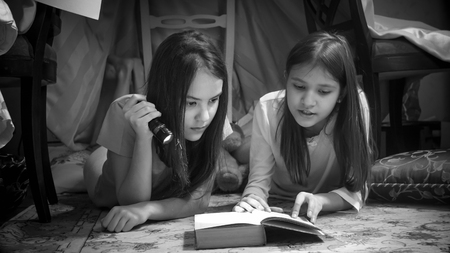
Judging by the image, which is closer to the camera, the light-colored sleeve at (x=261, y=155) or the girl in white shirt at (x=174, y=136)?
the girl in white shirt at (x=174, y=136)

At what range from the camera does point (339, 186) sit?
1.31 meters

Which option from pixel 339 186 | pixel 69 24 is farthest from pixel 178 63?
pixel 69 24

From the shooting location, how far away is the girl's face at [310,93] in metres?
1.16

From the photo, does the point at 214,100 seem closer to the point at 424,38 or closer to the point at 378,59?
the point at 378,59

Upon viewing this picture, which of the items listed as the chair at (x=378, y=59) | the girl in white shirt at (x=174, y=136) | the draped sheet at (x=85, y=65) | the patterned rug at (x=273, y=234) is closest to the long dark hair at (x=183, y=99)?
the girl in white shirt at (x=174, y=136)

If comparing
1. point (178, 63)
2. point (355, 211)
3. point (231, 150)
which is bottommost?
point (355, 211)

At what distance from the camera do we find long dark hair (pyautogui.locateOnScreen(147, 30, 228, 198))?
1.05 m

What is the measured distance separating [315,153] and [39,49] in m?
0.76

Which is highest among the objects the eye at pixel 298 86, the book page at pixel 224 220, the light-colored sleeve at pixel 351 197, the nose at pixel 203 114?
the eye at pixel 298 86

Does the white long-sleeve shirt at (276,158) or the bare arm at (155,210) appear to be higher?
the white long-sleeve shirt at (276,158)

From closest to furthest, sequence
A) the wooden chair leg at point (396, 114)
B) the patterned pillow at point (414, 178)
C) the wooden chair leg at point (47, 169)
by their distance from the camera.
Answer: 1. the patterned pillow at point (414, 178)
2. the wooden chair leg at point (47, 169)
3. the wooden chair leg at point (396, 114)

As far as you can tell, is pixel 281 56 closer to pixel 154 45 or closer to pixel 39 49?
pixel 154 45

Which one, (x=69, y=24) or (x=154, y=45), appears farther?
(x=154, y=45)

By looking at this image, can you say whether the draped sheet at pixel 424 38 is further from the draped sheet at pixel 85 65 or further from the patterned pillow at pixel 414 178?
the draped sheet at pixel 85 65
